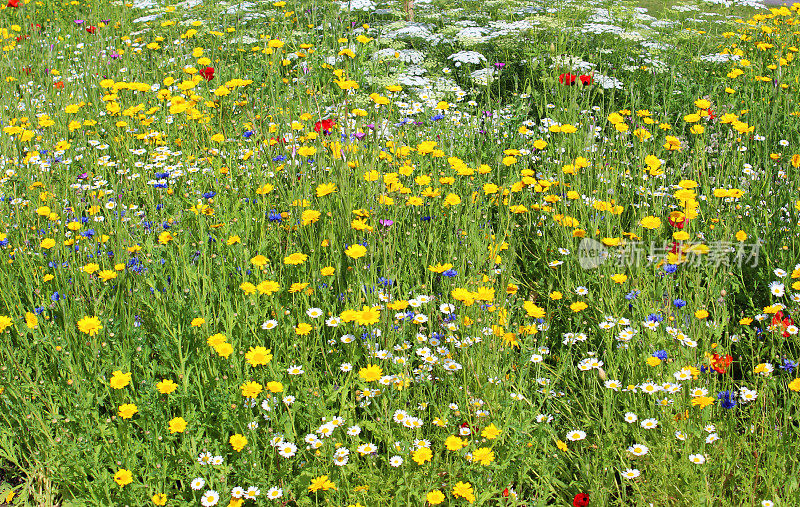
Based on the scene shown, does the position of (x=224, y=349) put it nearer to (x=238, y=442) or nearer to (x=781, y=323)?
(x=238, y=442)

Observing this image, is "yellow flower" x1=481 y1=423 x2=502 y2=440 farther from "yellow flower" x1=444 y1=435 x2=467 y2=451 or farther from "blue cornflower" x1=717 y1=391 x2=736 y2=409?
"blue cornflower" x1=717 y1=391 x2=736 y2=409

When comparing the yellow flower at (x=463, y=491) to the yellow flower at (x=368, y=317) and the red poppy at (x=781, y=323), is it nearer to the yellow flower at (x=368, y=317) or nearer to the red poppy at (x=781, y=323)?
the yellow flower at (x=368, y=317)

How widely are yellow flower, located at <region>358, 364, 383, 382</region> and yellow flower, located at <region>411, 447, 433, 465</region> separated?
268mm

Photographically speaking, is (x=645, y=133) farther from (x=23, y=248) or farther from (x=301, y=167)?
(x=23, y=248)

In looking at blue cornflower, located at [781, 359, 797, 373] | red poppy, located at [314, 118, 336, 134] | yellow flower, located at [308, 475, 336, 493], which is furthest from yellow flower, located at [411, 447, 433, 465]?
red poppy, located at [314, 118, 336, 134]

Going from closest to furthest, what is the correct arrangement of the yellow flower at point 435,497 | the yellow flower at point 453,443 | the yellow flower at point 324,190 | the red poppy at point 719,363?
the yellow flower at point 435,497, the yellow flower at point 453,443, the red poppy at point 719,363, the yellow flower at point 324,190

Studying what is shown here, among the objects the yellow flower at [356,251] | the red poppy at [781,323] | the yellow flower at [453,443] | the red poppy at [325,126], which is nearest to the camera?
the yellow flower at [453,443]

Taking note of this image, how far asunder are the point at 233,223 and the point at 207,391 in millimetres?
923

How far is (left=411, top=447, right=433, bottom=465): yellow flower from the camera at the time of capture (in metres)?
1.73

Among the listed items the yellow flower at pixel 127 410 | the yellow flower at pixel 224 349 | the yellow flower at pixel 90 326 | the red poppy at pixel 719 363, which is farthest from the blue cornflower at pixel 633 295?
the yellow flower at pixel 90 326

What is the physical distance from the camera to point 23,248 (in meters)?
2.62

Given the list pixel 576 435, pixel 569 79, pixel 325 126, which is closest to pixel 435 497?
pixel 576 435

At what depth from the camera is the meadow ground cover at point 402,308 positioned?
6.03 ft

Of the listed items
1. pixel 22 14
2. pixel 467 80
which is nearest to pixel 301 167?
pixel 467 80
